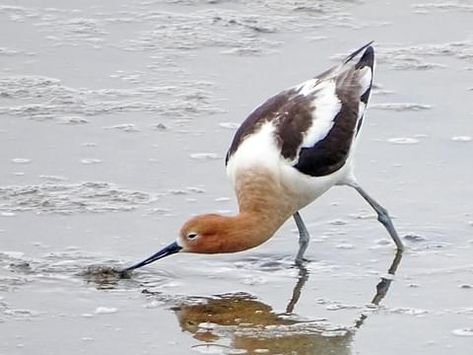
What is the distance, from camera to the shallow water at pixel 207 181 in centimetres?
709

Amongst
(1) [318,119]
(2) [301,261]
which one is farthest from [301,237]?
(1) [318,119]

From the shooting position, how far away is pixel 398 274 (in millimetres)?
7715

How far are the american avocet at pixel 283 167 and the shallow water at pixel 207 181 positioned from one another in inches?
7.6

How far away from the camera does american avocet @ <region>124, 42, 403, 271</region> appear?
757 cm

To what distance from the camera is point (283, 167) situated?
7.89m

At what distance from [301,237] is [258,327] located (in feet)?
3.38

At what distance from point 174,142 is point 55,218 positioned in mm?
1227

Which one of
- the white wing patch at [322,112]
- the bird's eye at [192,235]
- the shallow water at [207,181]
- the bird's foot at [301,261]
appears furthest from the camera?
the white wing patch at [322,112]

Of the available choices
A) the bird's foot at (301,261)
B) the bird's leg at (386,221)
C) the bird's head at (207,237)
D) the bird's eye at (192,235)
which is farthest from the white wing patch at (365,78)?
the bird's eye at (192,235)

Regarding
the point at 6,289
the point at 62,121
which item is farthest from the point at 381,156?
the point at 6,289

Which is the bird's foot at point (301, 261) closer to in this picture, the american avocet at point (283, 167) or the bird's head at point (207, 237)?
the american avocet at point (283, 167)

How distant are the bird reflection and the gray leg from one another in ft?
1.05

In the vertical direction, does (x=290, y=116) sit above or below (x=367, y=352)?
above

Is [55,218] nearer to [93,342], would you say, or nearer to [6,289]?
[6,289]
